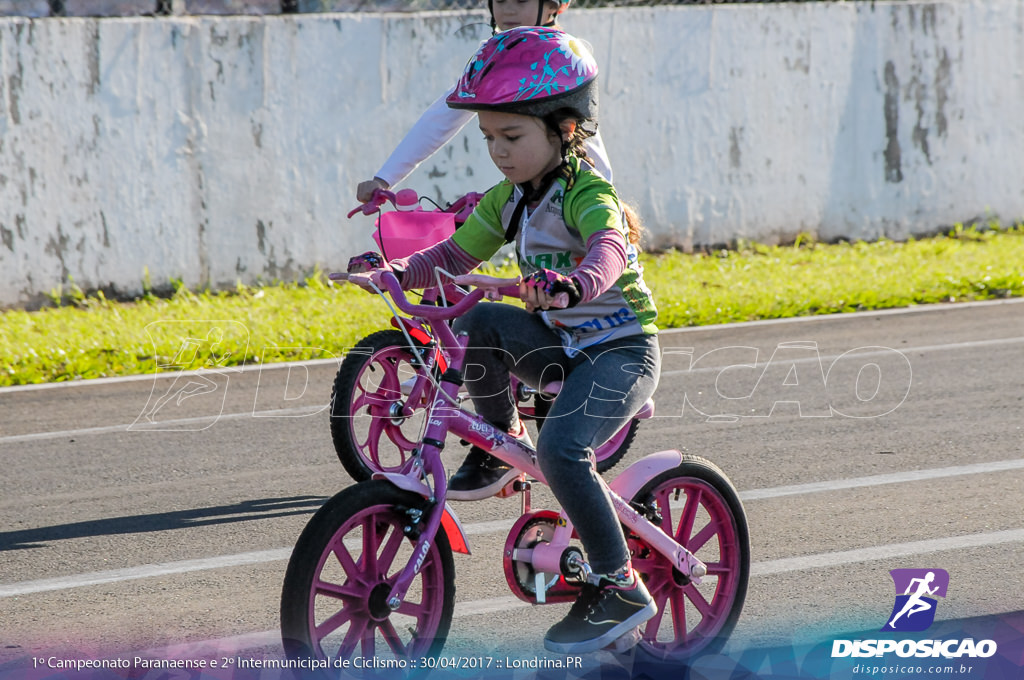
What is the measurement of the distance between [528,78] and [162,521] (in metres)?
2.83

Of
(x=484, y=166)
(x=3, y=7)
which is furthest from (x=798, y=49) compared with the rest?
(x=3, y=7)

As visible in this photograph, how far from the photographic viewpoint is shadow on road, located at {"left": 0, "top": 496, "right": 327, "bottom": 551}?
514 cm

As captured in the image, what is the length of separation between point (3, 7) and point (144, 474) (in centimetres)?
544

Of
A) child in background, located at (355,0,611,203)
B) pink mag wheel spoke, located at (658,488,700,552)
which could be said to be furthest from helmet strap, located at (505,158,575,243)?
child in background, located at (355,0,611,203)

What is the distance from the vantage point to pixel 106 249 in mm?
10000

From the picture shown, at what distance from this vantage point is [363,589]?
335cm

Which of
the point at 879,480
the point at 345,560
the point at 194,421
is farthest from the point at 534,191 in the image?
the point at 194,421

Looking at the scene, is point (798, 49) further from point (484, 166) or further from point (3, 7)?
point (3, 7)

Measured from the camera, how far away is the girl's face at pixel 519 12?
17.4 ft

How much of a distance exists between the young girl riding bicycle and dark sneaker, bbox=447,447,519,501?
0.5 inches

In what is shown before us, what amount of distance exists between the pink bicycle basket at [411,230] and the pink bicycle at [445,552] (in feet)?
5.56

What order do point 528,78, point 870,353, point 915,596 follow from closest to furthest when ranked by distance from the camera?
1. point 528,78
2. point 915,596
3. point 870,353

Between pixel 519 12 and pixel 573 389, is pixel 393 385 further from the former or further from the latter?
pixel 573 389

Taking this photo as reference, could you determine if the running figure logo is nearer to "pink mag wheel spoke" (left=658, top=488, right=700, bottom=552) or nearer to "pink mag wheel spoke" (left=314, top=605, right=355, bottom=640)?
"pink mag wheel spoke" (left=658, top=488, right=700, bottom=552)
